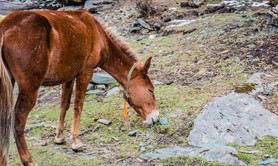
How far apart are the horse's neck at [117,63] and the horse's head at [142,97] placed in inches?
6.2

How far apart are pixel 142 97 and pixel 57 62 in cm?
180

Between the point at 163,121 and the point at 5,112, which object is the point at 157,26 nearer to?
the point at 163,121

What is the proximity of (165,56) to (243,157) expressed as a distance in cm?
523

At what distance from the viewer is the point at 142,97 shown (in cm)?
622

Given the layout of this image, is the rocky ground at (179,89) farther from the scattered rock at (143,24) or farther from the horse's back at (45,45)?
the horse's back at (45,45)

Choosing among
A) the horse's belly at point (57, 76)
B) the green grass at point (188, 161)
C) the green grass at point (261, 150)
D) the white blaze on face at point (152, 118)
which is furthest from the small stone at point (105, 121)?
the green grass at point (261, 150)

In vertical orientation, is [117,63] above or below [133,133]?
above

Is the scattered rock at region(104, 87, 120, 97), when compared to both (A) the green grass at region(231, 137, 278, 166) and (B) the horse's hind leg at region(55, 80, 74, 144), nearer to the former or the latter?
(B) the horse's hind leg at region(55, 80, 74, 144)

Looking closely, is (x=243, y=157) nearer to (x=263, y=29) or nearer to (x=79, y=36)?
(x=79, y=36)

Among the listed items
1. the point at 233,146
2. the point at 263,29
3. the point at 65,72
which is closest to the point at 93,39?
the point at 65,72

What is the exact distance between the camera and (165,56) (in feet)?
32.4

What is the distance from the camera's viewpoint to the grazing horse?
4.37 m

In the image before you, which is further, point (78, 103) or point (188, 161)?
point (78, 103)

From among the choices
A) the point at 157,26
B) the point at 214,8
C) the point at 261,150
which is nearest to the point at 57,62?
the point at 261,150
